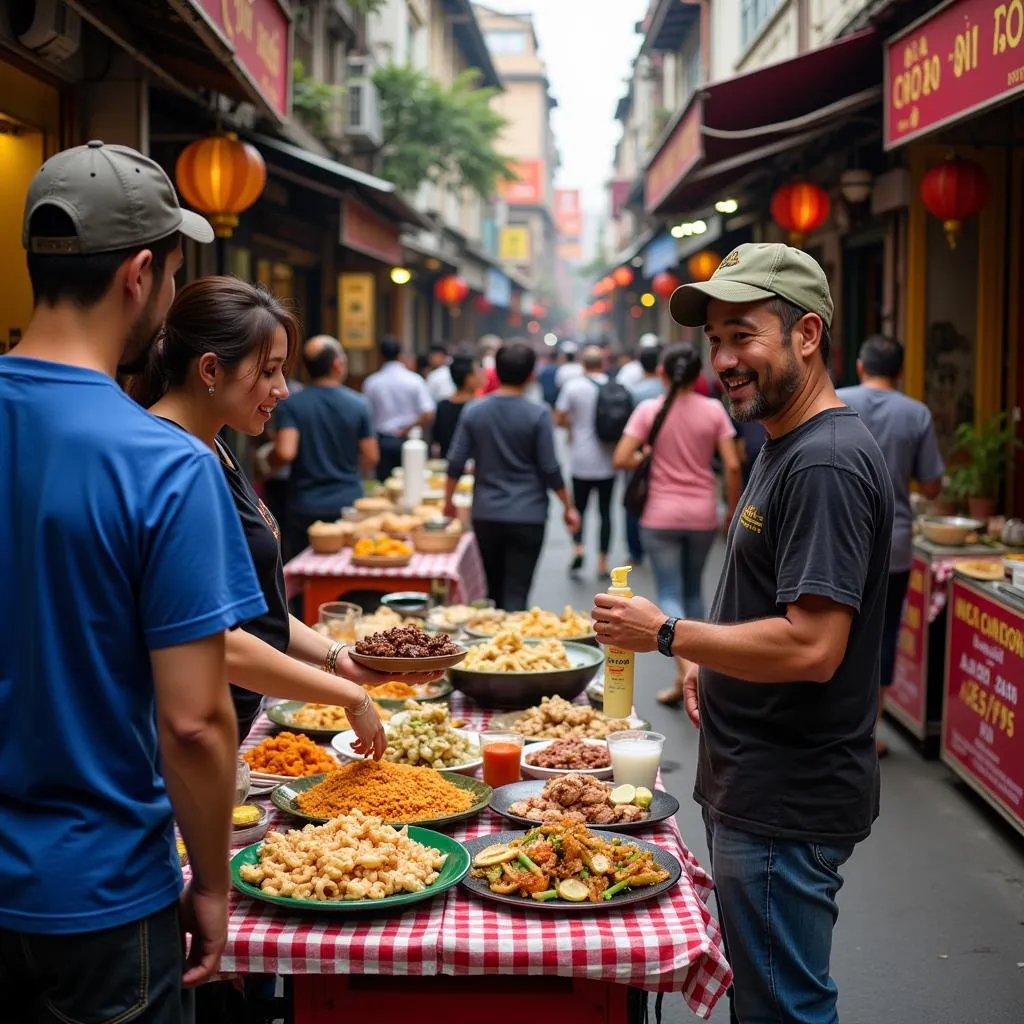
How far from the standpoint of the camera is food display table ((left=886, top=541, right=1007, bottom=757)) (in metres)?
7.29

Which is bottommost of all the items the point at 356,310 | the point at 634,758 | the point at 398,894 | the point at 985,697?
the point at 985,697

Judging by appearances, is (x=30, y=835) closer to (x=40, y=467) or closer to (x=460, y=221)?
(x=40, y=467)

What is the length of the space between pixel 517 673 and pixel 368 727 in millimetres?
1255

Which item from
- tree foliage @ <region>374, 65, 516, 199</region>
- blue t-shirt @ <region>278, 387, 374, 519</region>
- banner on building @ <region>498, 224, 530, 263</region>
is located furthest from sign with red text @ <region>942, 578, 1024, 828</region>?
banner on building @ <region>498, 224, 530, 263</region>

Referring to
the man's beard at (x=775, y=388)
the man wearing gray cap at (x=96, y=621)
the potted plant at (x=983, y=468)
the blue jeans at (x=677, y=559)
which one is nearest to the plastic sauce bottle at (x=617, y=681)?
the man's beard at (x=775, y=388)

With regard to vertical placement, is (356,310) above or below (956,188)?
above

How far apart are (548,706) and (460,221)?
1445 inches

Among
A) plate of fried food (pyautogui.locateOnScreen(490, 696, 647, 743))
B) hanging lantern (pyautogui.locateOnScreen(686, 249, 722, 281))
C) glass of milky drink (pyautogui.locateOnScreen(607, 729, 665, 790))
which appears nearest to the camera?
glass of milky drink (pyautogui.locateOnScreen(607, 729, 665, 790))

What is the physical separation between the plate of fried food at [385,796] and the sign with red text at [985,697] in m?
3.38

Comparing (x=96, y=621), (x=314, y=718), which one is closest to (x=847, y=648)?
Answer: (x=96, y=621)

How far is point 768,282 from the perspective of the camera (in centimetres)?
296

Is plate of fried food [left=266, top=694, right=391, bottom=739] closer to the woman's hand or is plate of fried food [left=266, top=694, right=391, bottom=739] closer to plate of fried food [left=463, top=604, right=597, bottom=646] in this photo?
the woman's hand

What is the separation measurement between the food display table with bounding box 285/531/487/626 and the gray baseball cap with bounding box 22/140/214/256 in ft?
18.8

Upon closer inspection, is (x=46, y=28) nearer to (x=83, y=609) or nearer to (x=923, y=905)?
(x=83, y=609)
